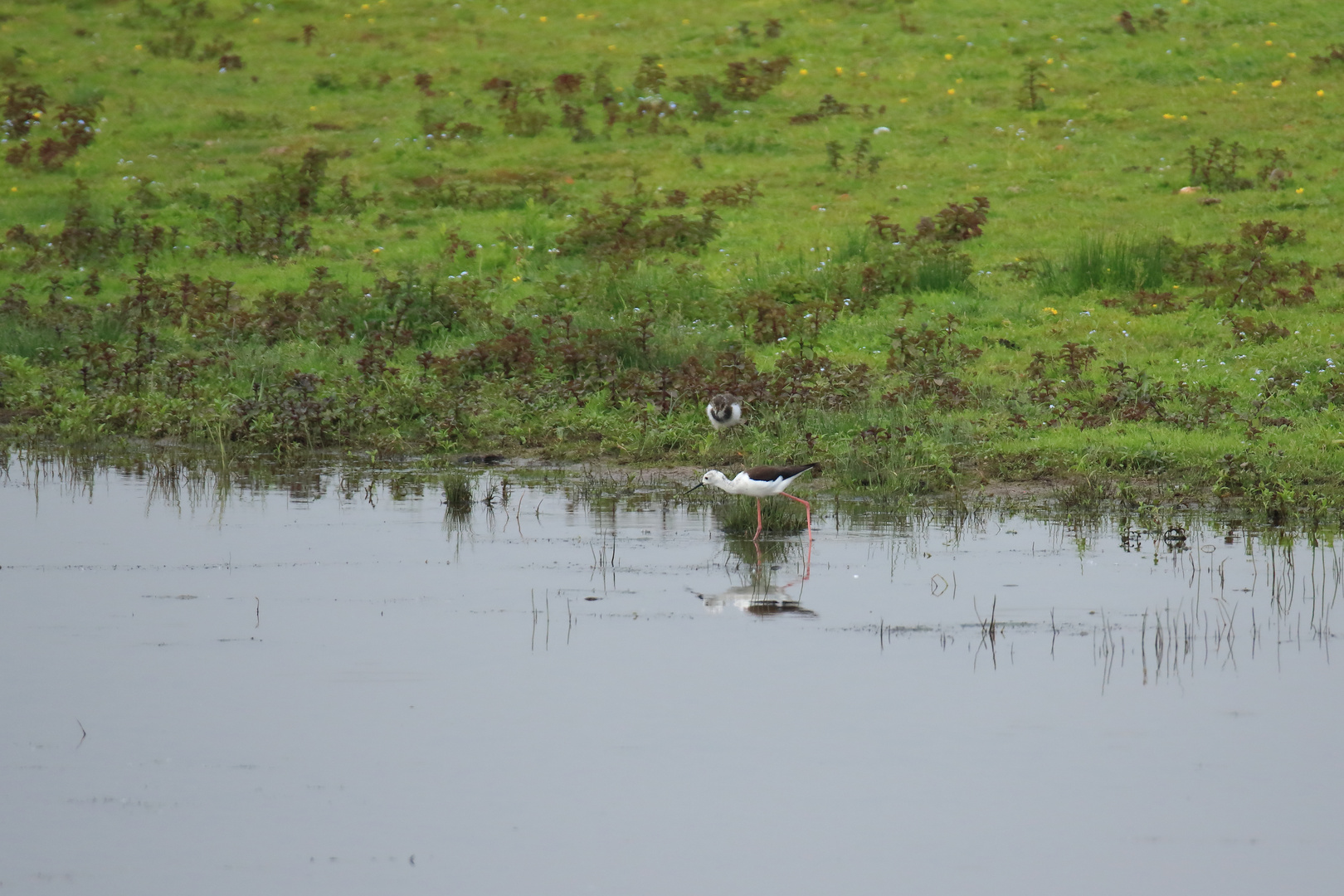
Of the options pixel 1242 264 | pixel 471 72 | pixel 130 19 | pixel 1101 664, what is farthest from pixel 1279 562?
pixel 130 19

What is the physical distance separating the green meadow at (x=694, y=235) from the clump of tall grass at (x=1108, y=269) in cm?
5

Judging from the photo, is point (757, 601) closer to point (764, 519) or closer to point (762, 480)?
point (762, 480)

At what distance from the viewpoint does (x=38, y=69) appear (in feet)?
97.9

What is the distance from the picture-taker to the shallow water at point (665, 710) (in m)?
5.70

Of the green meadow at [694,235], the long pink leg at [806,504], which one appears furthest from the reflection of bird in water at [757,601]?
the green meadow at [694,235]

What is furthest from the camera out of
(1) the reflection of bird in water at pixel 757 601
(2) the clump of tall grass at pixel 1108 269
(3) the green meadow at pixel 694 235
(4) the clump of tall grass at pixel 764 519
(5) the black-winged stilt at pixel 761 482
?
(2) the clump of tall grass at pixel 1108 269

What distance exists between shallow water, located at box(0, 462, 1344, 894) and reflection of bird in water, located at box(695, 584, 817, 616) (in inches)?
1.3

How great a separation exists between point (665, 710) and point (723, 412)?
6562 mm

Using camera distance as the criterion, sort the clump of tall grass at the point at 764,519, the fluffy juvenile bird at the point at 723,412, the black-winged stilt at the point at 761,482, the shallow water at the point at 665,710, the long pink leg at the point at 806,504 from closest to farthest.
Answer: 1. the shallow water at the point at 665,710
2. the long pink leg at the point at 806,504
3. the black-winged stilt at the point at 761,482
4. the clump of tall grass at the point at 764,519
5. the fluffy juvenile bird at the point at 723,412

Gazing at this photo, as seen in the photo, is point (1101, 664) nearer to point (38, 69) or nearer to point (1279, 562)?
point (1279, 562)

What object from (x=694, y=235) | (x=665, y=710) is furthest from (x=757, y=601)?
(x=694, y=235)

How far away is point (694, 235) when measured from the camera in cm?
2036

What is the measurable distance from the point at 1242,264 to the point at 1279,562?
8655mm

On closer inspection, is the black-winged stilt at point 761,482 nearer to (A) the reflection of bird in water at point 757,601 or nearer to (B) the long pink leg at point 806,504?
(B) the long pink leg at point 806,504
